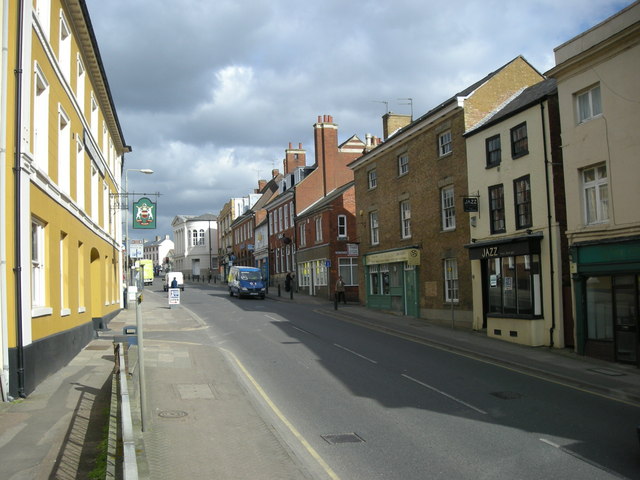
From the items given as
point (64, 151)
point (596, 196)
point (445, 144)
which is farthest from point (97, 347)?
point (445, 144)

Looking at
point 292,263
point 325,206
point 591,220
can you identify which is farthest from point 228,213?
point 591,220

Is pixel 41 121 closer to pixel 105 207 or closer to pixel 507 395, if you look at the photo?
pixel 507 395

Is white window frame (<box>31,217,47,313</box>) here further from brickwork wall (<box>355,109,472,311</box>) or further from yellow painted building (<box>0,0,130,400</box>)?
brickwork wall (<box>355,109,472,311</box>)

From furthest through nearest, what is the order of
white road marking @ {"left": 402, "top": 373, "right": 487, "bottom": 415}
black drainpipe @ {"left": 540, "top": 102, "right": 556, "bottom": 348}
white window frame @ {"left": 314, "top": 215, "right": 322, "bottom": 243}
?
white window frame @ {"left": 314, "top": 215, "right": 322, "bottom": 243} → black drainpipe @ {"left": 540, "top": 102, "right": 556, "bottom": 348} → white road marking @ {"left": 402, "top": 373, "right": 487, "bottom": 415}

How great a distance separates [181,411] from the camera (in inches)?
399

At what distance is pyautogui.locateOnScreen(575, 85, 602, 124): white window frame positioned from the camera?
16453 mm

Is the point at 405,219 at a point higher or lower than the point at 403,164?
lower

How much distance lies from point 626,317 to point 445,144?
11788mm

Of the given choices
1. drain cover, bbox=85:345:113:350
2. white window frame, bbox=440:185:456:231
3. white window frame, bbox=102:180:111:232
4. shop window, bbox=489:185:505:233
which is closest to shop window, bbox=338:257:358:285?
white window frame, bbox=440:185:456:231

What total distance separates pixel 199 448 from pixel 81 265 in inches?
482

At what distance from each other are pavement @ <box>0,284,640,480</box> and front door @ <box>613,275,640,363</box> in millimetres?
484

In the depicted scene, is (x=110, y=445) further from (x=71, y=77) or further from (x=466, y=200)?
(x=466, y=200)

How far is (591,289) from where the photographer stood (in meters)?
16.5

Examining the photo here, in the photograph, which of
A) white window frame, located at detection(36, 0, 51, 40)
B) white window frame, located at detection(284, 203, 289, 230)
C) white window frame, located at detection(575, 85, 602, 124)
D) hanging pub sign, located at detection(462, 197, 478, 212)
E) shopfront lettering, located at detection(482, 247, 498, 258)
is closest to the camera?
white window frame, located at detection(36, 0, 51, 40)
